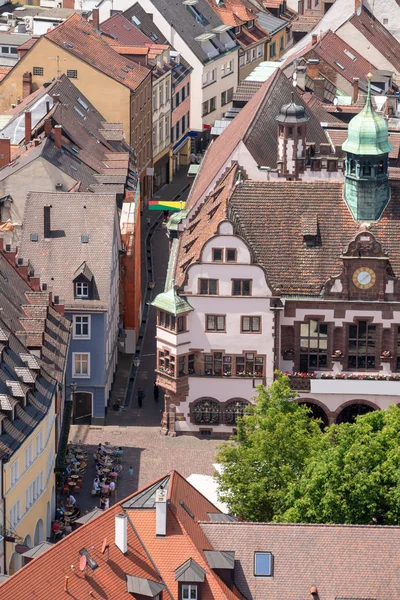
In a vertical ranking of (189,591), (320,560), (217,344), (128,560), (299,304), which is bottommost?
(189,591)

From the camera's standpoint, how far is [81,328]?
200 meters

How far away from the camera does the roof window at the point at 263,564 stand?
144 meters

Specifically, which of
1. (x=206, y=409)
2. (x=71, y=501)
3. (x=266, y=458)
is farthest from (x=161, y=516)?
(x=206, y=409)

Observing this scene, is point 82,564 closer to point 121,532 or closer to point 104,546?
point 104,546

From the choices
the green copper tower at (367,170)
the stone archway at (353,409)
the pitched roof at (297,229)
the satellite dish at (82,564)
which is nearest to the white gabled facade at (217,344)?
the pitched roof at (297,229)

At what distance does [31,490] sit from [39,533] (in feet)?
12.2

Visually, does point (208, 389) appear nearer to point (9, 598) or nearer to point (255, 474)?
point (255, 474)

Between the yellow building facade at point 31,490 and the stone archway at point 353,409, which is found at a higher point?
the stone archway at point 353,409

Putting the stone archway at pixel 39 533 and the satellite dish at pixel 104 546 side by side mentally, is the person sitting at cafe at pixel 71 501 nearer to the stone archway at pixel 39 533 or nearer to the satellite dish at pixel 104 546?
the stone archway at pixel 39 533

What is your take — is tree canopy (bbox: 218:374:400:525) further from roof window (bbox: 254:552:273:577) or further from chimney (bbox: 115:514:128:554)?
chimney (bbox: 115:514:128:554)

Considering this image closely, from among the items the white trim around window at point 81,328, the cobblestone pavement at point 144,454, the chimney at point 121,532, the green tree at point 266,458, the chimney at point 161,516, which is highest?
the white trim around window at point 81,328

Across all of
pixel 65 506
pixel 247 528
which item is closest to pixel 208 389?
pixel 65 506

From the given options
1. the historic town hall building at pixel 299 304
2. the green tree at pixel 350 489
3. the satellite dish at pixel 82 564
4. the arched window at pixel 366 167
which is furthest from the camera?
the arched window at pixel 366 167

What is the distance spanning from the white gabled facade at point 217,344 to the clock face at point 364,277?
6717mm
